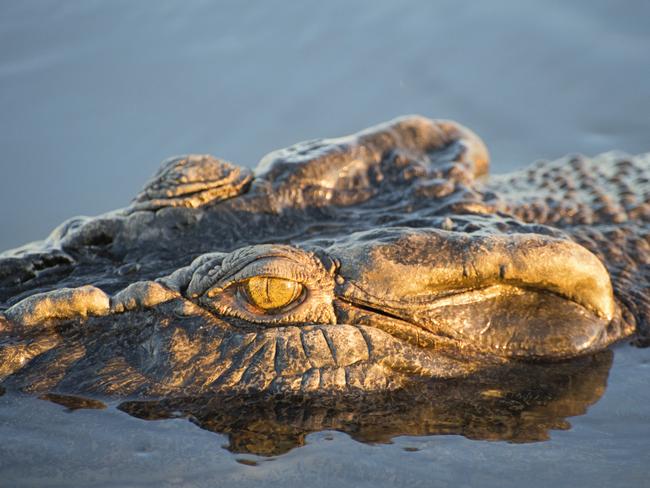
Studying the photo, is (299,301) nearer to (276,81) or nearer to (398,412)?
(398,412)

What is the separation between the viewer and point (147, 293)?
12.3 ft

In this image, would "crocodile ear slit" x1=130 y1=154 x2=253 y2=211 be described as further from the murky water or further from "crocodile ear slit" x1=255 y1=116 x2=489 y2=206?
the murky water

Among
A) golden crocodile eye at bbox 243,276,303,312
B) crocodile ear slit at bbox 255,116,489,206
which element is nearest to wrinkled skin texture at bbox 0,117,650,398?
golden crocodile eye at bbox 243,276,303,312

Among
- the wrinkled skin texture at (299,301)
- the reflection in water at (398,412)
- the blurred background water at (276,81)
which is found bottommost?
the reflection in water at (398,412)

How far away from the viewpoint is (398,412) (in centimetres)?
351


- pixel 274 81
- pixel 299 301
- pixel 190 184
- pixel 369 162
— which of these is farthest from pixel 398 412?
pixel 274 81

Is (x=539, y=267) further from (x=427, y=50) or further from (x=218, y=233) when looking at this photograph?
(x=427, y=50)

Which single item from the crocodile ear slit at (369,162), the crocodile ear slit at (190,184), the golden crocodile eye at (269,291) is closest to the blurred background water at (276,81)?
the crocodile ear slit at (369,162)

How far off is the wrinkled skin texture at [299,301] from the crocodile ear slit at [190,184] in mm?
42

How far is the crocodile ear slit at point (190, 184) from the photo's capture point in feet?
15.6

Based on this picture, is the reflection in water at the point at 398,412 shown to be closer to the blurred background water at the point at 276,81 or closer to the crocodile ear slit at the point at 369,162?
the crocodile ear slit at the point at 369,162

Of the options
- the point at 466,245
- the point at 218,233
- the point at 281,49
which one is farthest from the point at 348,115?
the point at 466,245

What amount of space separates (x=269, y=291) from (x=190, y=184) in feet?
4.17

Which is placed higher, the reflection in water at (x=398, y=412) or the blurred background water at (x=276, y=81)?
the blurred background water at (x=276, y=81)
